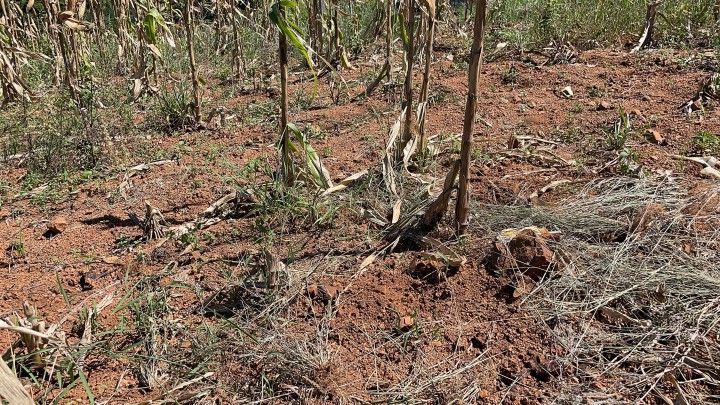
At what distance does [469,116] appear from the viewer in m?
2.54

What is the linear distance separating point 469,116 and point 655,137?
1.92m

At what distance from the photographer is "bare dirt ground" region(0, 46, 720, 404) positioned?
7.22ft

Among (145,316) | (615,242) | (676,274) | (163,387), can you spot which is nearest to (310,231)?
(145,316)

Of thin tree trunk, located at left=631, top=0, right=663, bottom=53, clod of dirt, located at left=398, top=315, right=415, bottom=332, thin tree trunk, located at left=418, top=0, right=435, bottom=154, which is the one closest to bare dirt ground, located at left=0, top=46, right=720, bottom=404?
clod of dirt, located at left=398, top=315, right=415, bottom=332

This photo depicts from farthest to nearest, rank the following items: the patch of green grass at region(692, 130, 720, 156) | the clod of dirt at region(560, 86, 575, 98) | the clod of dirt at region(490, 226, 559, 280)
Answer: the clod of dirt at region(560, 86, 575, 98) < the patch of green grass at region(692, 130, 720, 156) < the clod of dirt at region(490, 226, 559, 280)

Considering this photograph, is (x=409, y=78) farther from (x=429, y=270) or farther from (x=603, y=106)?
(x=603, y=106)

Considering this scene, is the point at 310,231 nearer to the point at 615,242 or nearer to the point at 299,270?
the point at 299,270

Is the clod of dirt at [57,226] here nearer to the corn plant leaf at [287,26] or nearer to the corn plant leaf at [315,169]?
the corn plant leaf at [315,169]

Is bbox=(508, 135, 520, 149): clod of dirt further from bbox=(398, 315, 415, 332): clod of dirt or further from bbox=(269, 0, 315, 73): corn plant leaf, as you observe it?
bbox=(398, 315, 415, 332): clod of dirt

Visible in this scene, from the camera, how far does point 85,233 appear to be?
332 centimetres

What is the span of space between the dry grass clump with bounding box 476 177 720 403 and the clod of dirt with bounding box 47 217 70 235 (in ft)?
7.45

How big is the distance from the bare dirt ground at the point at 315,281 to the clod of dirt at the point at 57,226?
3 cm

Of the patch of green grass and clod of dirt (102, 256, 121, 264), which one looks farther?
the patch of green grass

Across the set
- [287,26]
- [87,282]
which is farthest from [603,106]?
[87,282]
